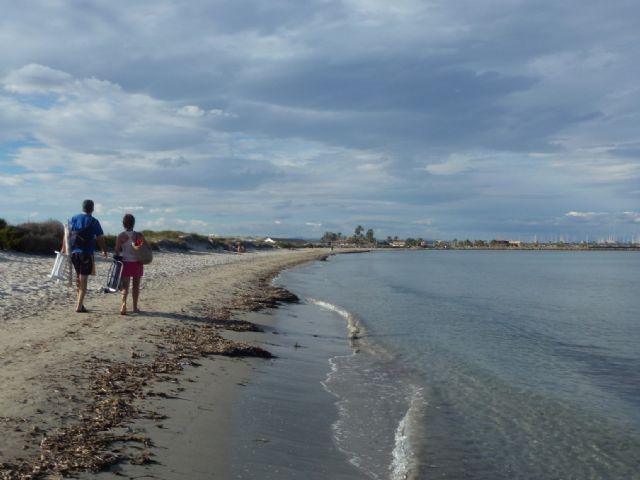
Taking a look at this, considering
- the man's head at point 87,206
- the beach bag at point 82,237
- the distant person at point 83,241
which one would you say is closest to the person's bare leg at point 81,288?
the distant person at point 83,241

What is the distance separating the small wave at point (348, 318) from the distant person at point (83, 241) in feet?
21.7

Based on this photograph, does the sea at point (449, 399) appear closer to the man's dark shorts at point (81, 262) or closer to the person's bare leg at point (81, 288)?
the person's bare leg at point (81, 288)

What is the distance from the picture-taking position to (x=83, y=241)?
11.7 metres

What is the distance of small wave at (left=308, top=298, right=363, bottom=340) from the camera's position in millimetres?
15434

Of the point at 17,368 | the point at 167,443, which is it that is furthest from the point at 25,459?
the point at 17,368

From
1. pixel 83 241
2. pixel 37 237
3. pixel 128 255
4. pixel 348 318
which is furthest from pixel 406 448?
pixel 37 237

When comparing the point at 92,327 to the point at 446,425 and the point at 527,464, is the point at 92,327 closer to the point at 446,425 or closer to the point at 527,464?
the point at 446,425

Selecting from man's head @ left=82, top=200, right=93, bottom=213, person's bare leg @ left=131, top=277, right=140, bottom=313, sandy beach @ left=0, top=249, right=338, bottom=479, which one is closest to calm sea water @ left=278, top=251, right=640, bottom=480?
sandy beach @ left=0, top=249, right=338, bottom=479

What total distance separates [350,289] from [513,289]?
441 inches

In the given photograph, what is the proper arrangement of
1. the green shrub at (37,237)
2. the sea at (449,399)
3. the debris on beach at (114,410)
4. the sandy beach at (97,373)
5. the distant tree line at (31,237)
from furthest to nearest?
the green shrub at (37,237) < the distant tree line at (31,237) < the sea at (449,399) < the sandy beach at (97,373) < the debris on beach at (114,410)

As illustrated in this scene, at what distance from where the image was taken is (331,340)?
14055 mm

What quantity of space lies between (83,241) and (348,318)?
30.9ft

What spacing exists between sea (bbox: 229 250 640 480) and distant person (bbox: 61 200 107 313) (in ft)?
14.1

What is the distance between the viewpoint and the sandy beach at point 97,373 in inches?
189
